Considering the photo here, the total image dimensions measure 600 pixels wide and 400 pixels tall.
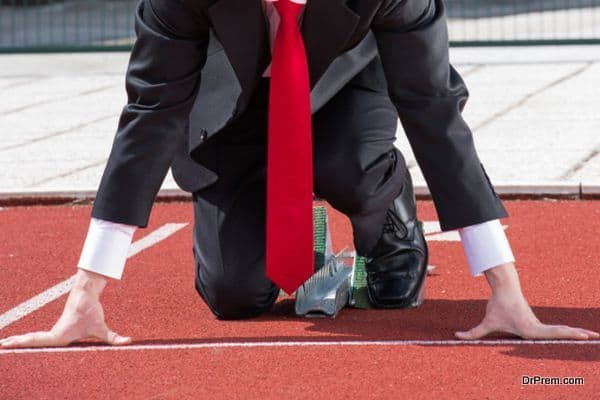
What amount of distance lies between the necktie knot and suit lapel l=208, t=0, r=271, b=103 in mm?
57

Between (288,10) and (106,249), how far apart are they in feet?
3.23

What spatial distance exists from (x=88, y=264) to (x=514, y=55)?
9.64 m

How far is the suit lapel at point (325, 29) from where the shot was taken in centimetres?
428

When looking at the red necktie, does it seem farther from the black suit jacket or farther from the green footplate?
the green footplate

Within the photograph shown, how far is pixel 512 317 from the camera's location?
4.64 m

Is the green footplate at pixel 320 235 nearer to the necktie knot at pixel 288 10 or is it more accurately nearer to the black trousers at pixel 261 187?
the black trousers at pixel 261 187

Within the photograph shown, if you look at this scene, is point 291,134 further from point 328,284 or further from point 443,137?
point 328,284

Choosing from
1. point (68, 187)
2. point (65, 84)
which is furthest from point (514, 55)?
point (68, 187)

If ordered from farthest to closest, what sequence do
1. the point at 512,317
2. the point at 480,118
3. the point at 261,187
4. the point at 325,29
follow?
the point at 480,118
the point at 261,187
the point at 512,317
the point at 325,29

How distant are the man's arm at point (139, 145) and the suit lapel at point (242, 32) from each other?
3.4 inches

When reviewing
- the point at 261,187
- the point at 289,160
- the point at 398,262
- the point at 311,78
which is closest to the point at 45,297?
the point at 261,187

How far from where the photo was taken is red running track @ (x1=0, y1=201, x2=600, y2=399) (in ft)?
14.0

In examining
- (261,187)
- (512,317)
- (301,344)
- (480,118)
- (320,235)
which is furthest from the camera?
(480,118)

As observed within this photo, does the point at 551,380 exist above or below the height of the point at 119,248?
below
